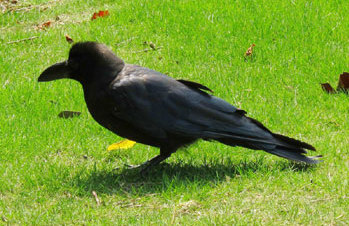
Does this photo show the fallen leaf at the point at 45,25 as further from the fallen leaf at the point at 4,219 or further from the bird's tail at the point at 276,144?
the fallen leaf at the point at 4,219

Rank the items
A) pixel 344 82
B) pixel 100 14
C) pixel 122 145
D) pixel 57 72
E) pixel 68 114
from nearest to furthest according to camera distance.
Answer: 1. pixel 57 72
2. pixel 122 145
3. pixel 68 114
4. pixel 344 82
5. pixel 100 14

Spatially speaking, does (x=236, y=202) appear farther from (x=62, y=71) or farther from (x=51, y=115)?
(x=51, y=115)

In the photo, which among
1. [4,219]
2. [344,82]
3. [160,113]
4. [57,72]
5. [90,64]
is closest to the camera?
[4,219]

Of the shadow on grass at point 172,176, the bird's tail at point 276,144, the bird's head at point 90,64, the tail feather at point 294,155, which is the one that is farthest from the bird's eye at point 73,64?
the tail feather at point 294,155

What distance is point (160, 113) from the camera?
4.86 meters

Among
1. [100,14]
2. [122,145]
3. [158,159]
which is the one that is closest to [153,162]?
[158,159]

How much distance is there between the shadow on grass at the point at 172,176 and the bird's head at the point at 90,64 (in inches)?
28.8

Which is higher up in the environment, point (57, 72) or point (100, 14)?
point (57, 72)

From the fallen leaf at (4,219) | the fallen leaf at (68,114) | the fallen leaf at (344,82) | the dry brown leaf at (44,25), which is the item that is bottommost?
the fallen leaf at (4,219)

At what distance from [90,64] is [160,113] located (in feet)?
2.22

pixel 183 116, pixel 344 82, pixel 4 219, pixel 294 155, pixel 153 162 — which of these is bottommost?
pixel 4 219

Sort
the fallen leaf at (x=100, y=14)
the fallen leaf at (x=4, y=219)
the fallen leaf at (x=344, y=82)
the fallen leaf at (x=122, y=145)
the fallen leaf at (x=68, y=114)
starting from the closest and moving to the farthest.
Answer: the fallen leaf at (x=4, y=219)
the fallen leaf at (x=122, y=145)
the fallen leaf at (x=68, y=114)
the fallen leaf at (x=344, y=82)
the fallen leaf at (x=100, y=14)

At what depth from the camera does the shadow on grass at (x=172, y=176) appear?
4715 millimetres

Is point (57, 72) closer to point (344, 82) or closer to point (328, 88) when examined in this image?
point (328, 88)
